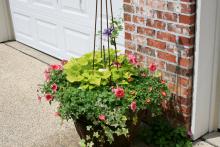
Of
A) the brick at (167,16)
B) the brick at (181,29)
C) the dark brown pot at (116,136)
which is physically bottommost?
the dark brown pot at (116,136)

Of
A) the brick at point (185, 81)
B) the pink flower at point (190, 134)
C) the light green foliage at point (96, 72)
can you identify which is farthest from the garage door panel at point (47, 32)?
the pink flower at point (190, 134)

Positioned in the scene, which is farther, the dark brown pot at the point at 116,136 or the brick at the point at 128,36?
the brick at the point at 128,36

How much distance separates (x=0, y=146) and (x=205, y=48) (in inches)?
70.7

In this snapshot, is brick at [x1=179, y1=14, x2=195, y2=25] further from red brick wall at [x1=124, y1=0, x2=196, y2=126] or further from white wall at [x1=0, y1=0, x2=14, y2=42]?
white wall at [x1=0, y1=0, x2=14, y2=42]

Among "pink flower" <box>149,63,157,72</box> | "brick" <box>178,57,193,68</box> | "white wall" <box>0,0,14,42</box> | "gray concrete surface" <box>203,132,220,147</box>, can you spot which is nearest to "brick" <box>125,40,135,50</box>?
"pink flower" <box>149,63,157,72</box>

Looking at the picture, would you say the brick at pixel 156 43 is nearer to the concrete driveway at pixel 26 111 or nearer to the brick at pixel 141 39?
the brick at pixel 141 39

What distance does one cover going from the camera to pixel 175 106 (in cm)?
285

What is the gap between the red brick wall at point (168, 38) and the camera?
2549mm

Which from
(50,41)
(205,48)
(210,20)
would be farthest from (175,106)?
(50,41)

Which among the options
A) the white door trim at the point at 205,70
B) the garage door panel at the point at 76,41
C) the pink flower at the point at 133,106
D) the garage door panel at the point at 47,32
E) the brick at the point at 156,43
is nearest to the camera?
the pink flower at the point at 133,106

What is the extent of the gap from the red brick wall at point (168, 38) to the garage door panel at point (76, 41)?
1115 millimetres

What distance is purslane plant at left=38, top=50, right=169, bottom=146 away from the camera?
2.41 metres

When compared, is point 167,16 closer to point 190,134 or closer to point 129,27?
point 129,27

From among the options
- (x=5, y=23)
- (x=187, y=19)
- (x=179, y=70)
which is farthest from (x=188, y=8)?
(x=5, y=23)
